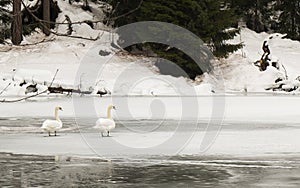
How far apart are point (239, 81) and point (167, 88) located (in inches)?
286

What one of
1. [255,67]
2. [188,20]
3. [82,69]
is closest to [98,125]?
[82,69]

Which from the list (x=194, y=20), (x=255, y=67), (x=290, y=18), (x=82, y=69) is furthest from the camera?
(x=290, y=18)

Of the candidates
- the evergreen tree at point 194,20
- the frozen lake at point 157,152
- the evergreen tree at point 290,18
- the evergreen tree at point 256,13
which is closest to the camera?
the frozen lake at point 157,152

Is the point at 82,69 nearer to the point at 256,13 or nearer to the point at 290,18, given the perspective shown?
the point at 290,18

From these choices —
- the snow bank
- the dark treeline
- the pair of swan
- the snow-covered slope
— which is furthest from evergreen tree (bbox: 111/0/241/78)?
the pair of swan

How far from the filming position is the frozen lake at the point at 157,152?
1128 centimetres

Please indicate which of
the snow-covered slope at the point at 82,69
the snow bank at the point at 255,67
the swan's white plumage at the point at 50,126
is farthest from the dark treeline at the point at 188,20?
the swan's white plumage at the point at 50,126

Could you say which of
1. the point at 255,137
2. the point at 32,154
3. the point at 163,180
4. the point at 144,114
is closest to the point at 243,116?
the point at 144,114

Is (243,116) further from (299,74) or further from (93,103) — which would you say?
(299,74)

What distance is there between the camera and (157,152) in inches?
579

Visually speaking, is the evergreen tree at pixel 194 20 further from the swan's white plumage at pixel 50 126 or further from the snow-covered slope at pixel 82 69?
the swan's white plumage at pixel 50 126

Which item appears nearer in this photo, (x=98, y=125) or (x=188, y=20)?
(x=98, y=125)

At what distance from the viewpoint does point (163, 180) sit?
36.6 feet

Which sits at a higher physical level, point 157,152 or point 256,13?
point 256,13
